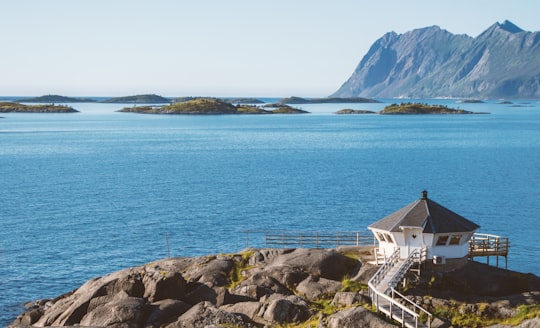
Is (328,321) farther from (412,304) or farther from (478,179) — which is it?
(478,179)

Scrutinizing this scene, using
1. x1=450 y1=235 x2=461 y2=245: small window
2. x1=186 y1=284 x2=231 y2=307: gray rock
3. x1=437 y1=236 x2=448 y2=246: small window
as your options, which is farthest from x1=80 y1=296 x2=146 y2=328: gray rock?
x1=450 y1=235 x2=461 y2=245: small window

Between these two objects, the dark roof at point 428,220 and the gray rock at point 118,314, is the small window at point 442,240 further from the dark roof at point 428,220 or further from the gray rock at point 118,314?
the gray rock at point 118,314

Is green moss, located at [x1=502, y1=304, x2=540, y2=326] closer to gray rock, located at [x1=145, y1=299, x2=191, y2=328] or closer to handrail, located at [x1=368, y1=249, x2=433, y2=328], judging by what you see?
handrail, located at [x1=368, y1=249, x2=433, y2=328]

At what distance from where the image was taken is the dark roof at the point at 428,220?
46.9m

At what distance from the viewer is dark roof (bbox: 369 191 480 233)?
4694 centimetres

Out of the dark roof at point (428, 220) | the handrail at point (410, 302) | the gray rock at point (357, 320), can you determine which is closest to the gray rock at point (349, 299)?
the handrail at point (410, 302)

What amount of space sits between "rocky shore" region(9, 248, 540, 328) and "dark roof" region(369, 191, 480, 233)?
289cm

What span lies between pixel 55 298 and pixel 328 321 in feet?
83.2

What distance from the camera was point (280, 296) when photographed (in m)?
43.9

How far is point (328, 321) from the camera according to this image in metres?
40.0

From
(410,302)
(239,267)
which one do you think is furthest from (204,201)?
(410,302)

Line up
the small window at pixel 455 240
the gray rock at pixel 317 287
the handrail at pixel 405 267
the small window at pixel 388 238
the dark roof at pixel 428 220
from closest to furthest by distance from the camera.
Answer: the handrail at pixel 405 267, the gray rock at pixel 317 287, the dark roof at pixel 428 220, the small window at pixel 455 240, the small window at pixel 388 238

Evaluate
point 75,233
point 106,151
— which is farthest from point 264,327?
point 106,151

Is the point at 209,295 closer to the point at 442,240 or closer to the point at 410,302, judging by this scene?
the point at 410,302
